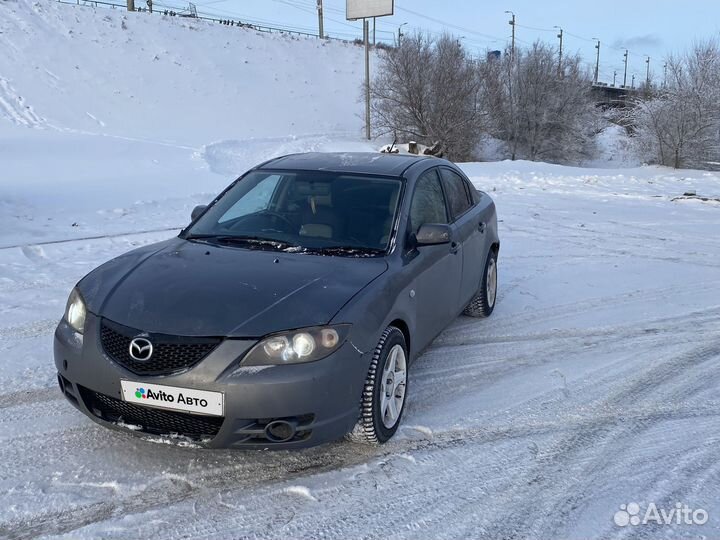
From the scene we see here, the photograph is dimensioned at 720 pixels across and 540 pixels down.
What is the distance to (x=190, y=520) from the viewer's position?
295cm

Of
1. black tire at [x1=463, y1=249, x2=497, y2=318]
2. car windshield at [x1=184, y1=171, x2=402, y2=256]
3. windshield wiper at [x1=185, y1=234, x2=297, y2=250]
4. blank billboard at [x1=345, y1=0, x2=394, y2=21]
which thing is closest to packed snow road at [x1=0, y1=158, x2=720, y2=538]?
black tire at [x1=463, y1=249, x2=497, y2=318]

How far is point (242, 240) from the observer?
4.26 meters

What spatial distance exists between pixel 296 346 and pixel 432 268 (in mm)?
1541

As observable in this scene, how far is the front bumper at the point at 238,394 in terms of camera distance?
9.96 ft

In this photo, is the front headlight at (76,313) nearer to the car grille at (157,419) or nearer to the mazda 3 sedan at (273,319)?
the mazda 3 sedan at (273,319)

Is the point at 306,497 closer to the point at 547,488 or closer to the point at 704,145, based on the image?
the point at 547,488

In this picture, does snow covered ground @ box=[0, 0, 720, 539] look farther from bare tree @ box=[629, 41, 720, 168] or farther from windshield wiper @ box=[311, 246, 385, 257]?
bare tree @ box=[629, 41, 720, 168]

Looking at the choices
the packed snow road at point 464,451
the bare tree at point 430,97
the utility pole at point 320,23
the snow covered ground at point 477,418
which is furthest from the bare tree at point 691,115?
the utility pole at point 320,23

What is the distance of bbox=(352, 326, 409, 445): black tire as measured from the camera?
3.42m

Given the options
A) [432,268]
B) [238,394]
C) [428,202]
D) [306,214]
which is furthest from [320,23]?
[238,394]

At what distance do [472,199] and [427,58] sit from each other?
101ft

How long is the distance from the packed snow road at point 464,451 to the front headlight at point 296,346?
669 millimetres

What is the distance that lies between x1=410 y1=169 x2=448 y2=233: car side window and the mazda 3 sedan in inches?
0.8

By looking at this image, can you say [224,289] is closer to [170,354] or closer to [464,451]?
[170,354]
